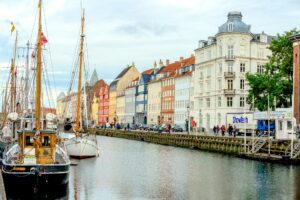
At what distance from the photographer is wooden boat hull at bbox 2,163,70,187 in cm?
2948

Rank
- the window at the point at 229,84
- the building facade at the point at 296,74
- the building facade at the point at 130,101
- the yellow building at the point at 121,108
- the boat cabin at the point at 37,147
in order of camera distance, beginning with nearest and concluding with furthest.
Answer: the boat cabin at the point at 37,147, the building facade at the point at 296,74, the window at the point at 229,84, the building facade at the point at 130,101, the yellow building at the point at 121,108

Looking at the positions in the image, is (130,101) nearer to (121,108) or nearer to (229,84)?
(121,108)

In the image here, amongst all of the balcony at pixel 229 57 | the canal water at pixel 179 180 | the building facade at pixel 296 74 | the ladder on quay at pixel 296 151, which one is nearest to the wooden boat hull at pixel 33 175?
the canal water at pixel 179 180

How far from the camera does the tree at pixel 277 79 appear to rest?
76.6 meters

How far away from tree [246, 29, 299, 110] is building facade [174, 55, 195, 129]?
46316mm

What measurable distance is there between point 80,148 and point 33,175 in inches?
A: 995

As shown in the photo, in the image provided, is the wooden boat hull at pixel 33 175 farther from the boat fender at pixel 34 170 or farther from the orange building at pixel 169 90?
the orange building at pixel 169 90

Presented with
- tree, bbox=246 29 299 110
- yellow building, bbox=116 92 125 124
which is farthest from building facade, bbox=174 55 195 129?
yellow building, bbox=116 92 125 124

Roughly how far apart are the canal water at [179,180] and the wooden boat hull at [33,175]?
2.59ft

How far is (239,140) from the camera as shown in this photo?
64438 millimetres

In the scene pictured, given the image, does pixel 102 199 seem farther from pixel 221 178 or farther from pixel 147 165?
pixel 147 165

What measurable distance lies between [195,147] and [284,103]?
13781 millimetres

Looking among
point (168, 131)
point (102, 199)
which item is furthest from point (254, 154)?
point (168, 131)

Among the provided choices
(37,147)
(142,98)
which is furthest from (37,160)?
(142,98)
